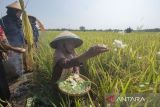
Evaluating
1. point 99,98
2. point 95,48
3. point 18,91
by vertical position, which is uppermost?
point 95,48

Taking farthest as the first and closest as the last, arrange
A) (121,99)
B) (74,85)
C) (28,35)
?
1. (28,35)
2. (74,85)
3. (121,99)

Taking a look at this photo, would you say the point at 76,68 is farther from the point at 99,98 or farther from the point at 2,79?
the point at 2,79

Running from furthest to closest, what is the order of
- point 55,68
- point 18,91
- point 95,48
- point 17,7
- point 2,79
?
point 17,7 → point 18,91 → point 2,79 → point 55,68 → point 95,48

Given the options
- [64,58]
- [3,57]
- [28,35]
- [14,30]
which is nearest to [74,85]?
[64,58]

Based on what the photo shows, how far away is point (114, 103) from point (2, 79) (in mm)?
1878

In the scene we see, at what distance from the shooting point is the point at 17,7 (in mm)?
5121

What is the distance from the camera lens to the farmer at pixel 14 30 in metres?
5.05

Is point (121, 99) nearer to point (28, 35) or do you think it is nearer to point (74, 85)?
point (74, 85)

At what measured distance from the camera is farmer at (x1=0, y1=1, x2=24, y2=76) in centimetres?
505

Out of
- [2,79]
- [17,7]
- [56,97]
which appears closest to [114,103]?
[56,97]

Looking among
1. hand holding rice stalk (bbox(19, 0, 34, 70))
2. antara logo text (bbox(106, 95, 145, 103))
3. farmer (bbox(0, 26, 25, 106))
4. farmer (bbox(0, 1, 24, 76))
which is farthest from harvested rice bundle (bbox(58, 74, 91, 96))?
farmer (bbox(0, 1, 24, 76))

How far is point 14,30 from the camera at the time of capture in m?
5.43

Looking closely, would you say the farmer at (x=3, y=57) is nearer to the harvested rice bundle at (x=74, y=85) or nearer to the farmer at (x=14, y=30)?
the harvested rice bundle at (x=74, y=85)

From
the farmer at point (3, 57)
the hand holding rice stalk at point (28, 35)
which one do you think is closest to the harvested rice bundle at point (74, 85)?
the farmer at point (3, 57)
